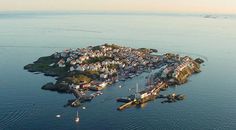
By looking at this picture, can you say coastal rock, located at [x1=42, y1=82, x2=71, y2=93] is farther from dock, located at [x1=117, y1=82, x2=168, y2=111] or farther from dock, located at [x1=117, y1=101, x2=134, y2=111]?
dock, located at [x1=117, y1=82, x2=168, y2=111]

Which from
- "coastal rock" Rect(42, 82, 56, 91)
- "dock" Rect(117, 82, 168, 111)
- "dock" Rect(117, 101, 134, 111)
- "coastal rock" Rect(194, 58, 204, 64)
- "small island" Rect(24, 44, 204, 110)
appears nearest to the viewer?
"dock" Rect(117, 101, 134, 111)

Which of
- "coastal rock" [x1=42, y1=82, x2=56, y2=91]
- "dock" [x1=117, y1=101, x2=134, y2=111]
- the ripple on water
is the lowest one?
"dock" [x1=117, y1=101, x2=134, y2=111]

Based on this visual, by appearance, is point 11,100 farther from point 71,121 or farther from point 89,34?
point 89,34

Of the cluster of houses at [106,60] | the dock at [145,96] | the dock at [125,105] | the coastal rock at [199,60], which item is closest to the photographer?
the dock at [125,105]

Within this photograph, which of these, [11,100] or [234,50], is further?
[234,50]

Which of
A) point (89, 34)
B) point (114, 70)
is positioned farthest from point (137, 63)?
point (89, 34)

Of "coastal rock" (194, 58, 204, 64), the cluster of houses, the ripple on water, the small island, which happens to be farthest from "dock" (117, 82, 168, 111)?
"coastal rock" (194, 58, 204, 64)

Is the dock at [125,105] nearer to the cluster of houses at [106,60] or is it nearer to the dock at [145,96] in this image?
the dock at [145,96]

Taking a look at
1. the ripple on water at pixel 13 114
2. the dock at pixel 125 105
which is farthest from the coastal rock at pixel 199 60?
the ripple on water at pixel 13 114
